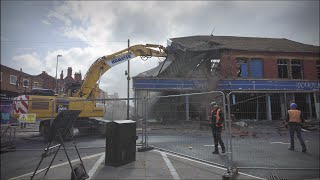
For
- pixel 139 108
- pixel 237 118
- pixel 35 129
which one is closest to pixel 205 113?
pixel 237 118

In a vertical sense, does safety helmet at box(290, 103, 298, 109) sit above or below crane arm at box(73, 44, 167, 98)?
below

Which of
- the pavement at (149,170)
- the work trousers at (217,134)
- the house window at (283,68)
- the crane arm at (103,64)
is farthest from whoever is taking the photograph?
the house window at (283,68)

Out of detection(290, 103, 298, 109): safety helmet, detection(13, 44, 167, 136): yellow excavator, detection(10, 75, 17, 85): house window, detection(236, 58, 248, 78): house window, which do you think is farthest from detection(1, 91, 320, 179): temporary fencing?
detection(10, 75, 17, 85): house window

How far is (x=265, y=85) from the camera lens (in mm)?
24047

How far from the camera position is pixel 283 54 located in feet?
86.3

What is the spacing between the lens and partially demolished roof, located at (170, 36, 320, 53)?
24.9m

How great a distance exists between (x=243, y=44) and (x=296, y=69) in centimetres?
686

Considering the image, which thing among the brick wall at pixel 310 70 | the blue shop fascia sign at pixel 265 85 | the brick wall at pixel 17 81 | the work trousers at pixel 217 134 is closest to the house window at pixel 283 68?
the blue shop fascia sign at pixel 265 85

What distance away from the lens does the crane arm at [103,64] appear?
1334 cm

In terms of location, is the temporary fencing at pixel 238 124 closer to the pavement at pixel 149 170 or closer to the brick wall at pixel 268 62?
the pavement at pixel 149 170

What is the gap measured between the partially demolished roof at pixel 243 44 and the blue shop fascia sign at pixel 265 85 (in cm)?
389

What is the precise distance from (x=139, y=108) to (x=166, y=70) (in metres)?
15.2

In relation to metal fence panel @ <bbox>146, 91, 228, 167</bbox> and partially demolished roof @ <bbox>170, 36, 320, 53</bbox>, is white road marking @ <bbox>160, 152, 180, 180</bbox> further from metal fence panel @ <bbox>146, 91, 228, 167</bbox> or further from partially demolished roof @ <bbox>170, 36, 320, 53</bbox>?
partially demolished roof @ <bbox>170, 36, 320, 53</bbox>

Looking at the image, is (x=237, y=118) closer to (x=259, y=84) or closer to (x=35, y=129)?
(x=35, y=129)
